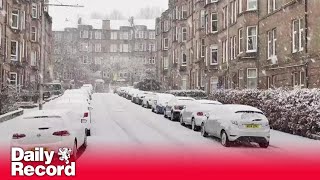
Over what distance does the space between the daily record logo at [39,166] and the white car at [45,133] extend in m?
1.15

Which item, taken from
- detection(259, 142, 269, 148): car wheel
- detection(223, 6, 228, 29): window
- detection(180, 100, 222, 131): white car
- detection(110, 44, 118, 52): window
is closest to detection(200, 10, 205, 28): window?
detection(223, 6, 228, 29): window

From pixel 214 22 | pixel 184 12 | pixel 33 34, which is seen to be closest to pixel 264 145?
pixel 214 22

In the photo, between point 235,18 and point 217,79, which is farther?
point 217,79

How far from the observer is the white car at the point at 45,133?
35.6ft

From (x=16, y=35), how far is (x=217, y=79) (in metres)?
20.4

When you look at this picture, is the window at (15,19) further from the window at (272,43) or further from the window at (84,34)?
the window at (84,34)

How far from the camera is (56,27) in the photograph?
11425 cm

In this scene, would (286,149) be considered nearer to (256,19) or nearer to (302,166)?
(302,166)

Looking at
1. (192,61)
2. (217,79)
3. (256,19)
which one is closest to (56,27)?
(192,61)

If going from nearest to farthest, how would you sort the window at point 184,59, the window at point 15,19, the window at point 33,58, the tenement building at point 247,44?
1. the tenement building at point 247,44
2. the window at point 15,19
3. the window at point 33,58
4. the window at point 184,59

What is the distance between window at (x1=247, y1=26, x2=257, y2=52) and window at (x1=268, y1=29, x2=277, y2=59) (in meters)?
2.56

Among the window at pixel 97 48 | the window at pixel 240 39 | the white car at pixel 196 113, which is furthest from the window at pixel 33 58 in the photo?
the window at pixel 97 48

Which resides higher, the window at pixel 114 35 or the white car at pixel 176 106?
the window at pixel 114 35

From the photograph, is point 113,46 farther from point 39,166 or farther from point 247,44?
point 39,166
